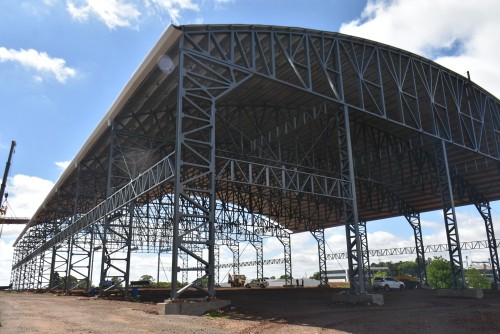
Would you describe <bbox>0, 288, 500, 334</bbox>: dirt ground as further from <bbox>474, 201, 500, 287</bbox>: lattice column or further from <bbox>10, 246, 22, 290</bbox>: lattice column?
<bbox>10, 246, 22, 290</bbox>: lattice column

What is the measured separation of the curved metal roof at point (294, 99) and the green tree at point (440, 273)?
81.2 meters

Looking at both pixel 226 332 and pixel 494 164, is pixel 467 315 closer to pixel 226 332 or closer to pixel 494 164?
pixel 226 332

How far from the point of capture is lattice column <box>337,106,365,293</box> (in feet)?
70.6

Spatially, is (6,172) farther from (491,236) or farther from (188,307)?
(491,236)

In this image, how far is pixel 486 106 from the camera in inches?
1315

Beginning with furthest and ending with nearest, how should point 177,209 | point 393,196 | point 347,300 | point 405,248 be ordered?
1. point 405,248
2. point 393,196
3. point 347,300
4. point 177,209

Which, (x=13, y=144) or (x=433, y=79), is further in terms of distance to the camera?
(x=13, y=144)

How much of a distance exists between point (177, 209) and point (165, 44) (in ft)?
27.7

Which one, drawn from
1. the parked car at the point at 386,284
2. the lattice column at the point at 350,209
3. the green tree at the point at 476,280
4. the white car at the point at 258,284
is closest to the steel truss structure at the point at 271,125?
the lattice column at the point at 350,209

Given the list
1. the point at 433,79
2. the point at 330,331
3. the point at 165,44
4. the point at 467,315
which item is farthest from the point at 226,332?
the point at 433,79

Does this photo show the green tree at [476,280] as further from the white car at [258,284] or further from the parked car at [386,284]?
the parked car at [386,284]

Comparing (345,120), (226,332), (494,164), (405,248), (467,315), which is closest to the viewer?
(226,332)

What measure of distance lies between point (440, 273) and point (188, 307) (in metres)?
113

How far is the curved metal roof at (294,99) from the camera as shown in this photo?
21.2 metres
